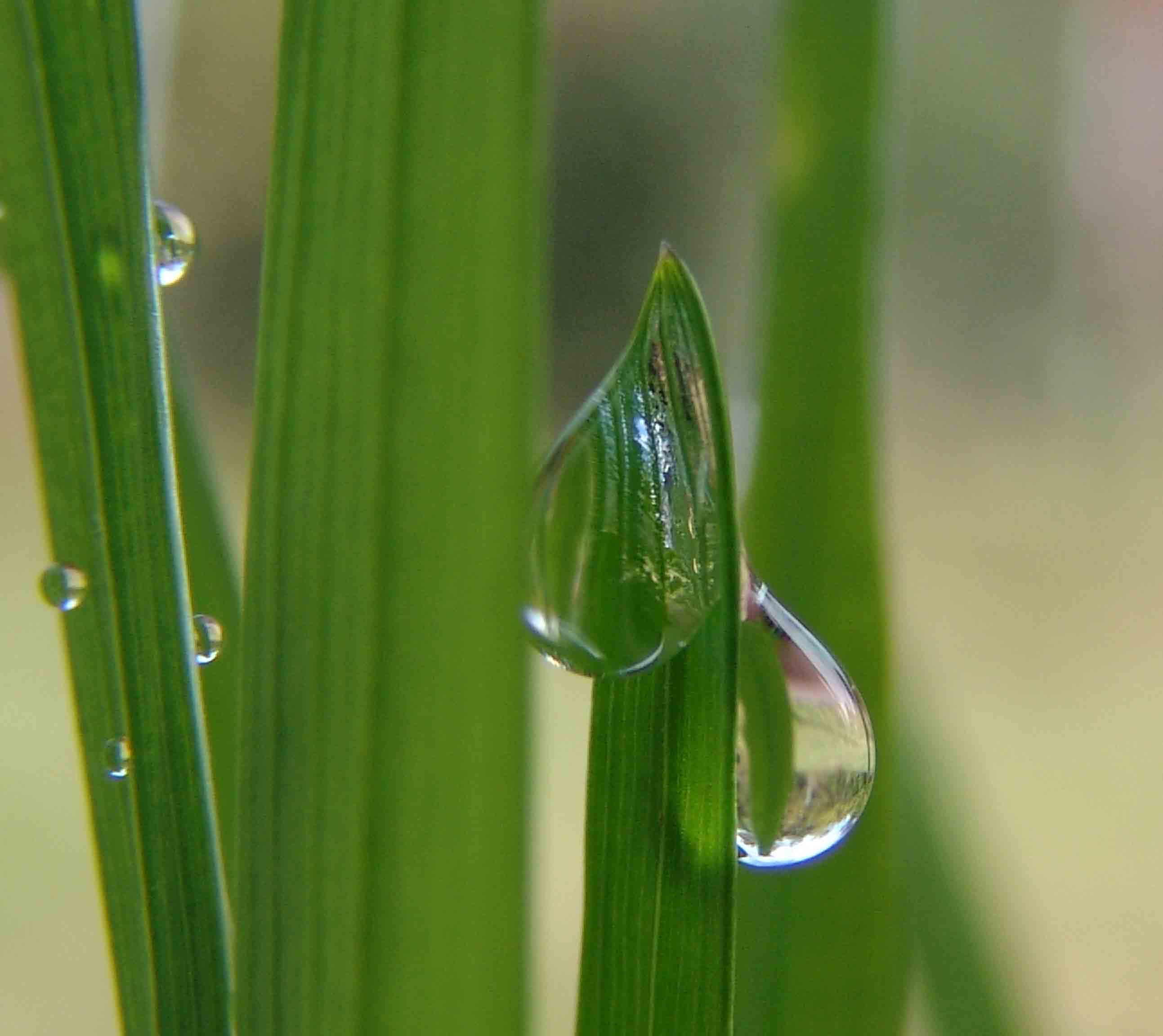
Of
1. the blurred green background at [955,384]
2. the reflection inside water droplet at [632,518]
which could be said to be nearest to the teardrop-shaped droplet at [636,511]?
the reflection inside water droplet at [632,518]

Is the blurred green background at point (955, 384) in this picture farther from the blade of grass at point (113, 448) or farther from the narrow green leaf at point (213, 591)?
the blade of grass at point (113, 448)

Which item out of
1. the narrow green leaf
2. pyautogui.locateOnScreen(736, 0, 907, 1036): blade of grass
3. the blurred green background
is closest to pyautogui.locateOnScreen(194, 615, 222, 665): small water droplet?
the narrow green leaf

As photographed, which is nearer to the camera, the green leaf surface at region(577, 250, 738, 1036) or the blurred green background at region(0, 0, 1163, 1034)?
the green leaf surface at region(577, 250, 738, 1036)

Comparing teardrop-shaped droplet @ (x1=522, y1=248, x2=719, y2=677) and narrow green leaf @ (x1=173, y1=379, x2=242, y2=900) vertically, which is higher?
teardrop-shaped droplet @ (x1=522, y1=248, x2=719, y2=677)

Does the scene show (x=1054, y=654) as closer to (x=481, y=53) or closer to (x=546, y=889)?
(x=546, y=889)

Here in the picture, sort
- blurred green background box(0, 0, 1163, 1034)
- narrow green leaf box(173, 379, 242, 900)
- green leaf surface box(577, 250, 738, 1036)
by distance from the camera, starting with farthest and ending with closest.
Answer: blurred green background box(0, 0, 1163, 1034)
narrow green leaf box(173, 379, 242, 900)
green leaf surface box(577, 250, 738, 1036)

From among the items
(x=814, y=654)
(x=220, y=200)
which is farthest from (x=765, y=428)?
(x=220, y=200)

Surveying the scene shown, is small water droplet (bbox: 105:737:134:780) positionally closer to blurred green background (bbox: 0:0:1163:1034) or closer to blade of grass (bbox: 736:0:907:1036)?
blade of grass (bbox: 736:0:907:1036)

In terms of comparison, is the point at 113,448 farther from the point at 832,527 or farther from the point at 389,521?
the point at 832,527

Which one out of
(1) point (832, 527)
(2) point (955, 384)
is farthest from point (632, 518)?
(2) point (955, 384)
